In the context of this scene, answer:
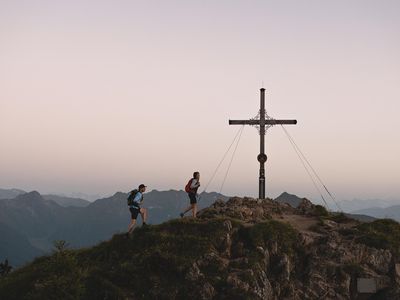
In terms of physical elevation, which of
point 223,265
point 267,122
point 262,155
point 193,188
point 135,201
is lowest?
point 223,265

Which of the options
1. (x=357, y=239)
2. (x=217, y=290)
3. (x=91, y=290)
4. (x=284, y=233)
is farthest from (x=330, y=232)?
(x=91, y=290)

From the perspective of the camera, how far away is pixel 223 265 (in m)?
21.8

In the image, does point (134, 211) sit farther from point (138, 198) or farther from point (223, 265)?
point (223, 265)

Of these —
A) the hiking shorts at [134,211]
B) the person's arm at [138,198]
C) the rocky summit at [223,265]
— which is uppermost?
the person's arm at [138,198]

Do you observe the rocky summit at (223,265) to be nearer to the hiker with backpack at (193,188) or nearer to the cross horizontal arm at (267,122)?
the hiker with backpack at (193,188)

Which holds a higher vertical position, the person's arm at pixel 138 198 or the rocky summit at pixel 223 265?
the person's arm at pixel 138 198

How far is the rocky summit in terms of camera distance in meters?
20.7

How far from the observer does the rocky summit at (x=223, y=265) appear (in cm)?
2073

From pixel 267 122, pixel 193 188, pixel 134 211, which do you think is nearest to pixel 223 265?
pixel 193 188

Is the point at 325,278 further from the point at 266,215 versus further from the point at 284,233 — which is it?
the point at 266,215

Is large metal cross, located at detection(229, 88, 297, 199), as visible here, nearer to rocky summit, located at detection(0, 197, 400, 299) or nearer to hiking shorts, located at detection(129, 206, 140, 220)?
rocky summit, located at detection(0, 197, 400, 299)

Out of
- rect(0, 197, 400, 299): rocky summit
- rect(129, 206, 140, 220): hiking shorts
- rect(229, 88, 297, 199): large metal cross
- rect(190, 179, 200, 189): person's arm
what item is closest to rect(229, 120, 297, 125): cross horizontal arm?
rect(229, 88, 297, 199): large metal cross

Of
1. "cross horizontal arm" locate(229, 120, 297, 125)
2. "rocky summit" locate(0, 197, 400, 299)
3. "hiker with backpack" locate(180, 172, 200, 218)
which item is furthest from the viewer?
"cross horizontal arm" locate(229, 120, 297, 125)

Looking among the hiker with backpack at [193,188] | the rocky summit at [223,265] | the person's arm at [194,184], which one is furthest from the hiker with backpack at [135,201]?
the person's arm at [194,184]
